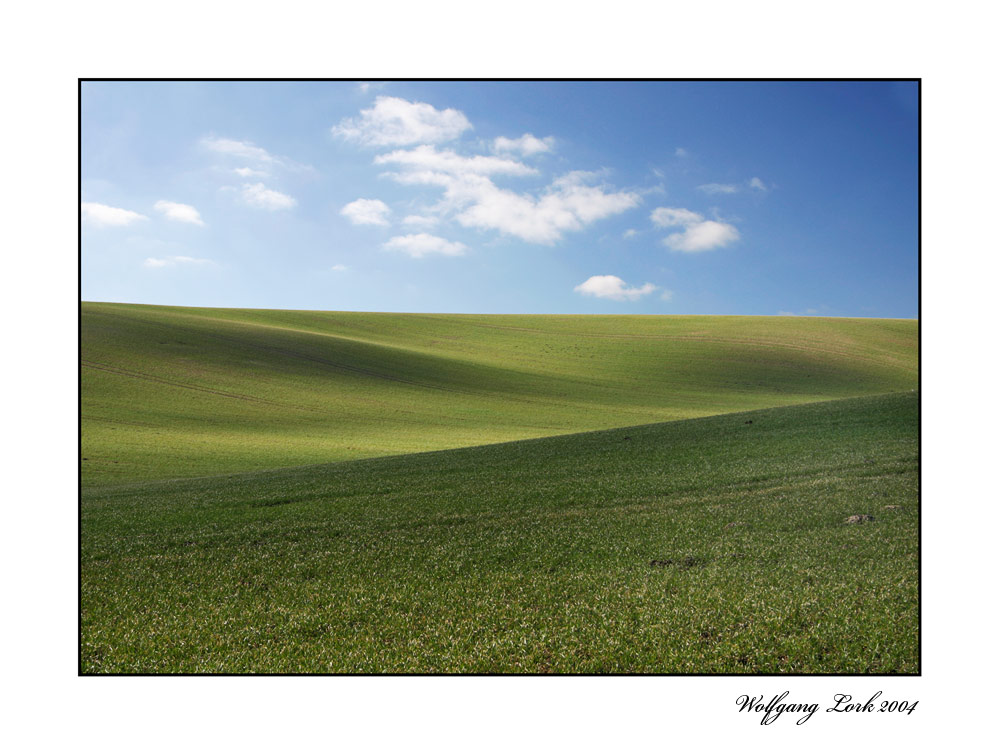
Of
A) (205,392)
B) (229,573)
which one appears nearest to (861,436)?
(229,573)

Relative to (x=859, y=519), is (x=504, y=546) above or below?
below

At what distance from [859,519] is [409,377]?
62.5 m

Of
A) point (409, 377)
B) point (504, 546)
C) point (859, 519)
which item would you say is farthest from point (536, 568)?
point (409, 377)

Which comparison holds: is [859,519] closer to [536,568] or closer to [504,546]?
[536,568]

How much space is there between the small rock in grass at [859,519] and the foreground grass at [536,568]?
0.30m

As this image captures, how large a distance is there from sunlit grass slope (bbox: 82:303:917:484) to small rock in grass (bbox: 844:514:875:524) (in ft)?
105

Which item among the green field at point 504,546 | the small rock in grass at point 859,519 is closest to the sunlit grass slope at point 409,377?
the green field at point 504,546

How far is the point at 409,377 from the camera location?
250ft

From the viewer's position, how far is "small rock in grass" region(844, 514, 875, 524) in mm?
17000

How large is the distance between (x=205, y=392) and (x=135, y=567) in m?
46.9

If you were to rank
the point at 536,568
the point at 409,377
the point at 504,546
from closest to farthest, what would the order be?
the point at 536,568
the point at 504,546
the point at 409,377

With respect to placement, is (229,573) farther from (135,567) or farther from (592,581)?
(592,581)

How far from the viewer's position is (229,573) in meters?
16.0

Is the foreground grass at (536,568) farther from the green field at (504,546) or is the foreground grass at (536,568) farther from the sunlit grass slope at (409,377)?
the sunlit grass slope at (409,377)
